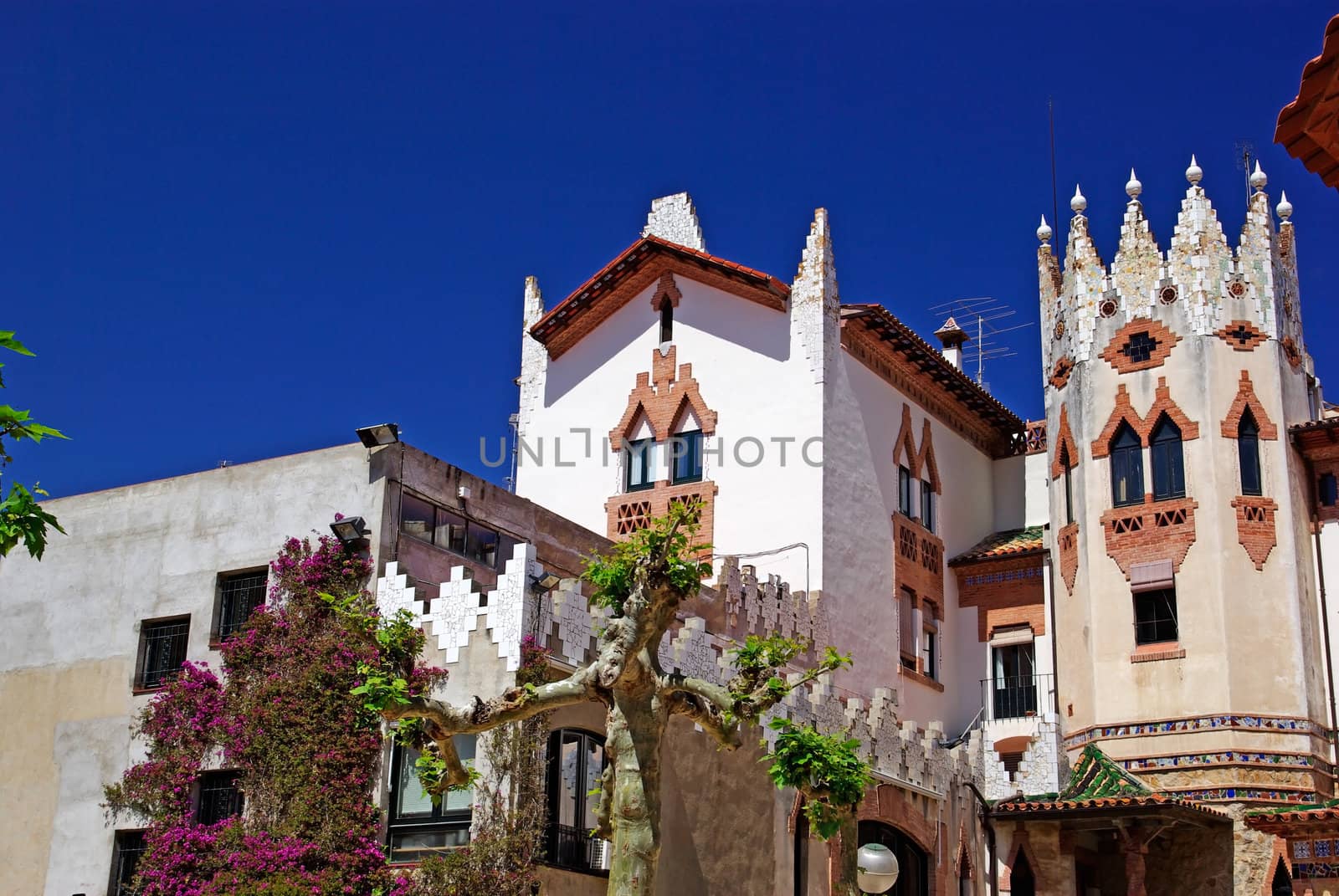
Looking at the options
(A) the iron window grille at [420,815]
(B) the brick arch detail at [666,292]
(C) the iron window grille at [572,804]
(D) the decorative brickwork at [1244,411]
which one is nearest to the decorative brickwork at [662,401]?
(B) the brick arch detail at [666,292]

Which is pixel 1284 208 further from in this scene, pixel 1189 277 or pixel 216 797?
pixel 216 797

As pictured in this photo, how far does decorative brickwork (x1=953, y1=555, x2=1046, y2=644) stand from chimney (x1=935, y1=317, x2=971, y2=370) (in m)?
6.40

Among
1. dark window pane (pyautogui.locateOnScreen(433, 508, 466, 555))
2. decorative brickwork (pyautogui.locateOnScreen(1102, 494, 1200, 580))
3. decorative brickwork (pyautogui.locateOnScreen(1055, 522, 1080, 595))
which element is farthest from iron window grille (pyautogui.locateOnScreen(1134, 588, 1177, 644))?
dark window pane (pyautogui.locateOnScreen(433, 508, 466, 555))

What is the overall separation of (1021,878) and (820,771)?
16062 mm

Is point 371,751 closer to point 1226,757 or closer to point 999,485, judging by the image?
point 1226,757

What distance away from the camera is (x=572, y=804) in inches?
859

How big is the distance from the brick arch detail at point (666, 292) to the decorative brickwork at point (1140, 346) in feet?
29.4

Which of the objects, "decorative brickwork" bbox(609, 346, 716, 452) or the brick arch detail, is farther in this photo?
the brick arch detail

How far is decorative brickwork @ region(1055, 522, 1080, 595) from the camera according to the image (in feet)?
106

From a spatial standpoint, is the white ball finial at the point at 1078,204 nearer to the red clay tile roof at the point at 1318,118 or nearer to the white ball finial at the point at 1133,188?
the white ball finial at the point at 1133,188

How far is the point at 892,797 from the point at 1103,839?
767cm

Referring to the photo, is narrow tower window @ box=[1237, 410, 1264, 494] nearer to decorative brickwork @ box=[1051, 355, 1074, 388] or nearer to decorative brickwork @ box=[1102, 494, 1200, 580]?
decorative brickwork @ box=[1102, 494, 1200, 580]

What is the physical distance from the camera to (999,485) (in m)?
38.0

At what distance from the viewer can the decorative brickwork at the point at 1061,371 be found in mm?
33812
